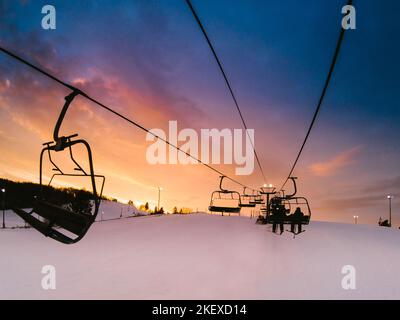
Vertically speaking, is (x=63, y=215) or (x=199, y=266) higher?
(x=63, y=215)

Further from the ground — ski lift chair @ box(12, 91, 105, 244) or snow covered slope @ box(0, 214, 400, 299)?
ski lift chair @ box(12, 91, 105, 244)

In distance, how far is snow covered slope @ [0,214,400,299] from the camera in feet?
62.5

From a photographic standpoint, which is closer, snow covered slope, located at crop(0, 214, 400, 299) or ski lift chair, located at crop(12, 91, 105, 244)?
ski lift chair, located at crop(12, 91, 105, 244)

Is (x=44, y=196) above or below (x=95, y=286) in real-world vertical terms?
above

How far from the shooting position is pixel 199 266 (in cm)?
2552

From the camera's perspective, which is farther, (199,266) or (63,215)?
(199,266)

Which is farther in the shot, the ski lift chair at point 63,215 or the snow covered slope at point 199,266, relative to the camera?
the snow covered slope at point 199,266

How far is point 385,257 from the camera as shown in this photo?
3372cm

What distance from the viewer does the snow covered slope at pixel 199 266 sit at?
62.5 ft
